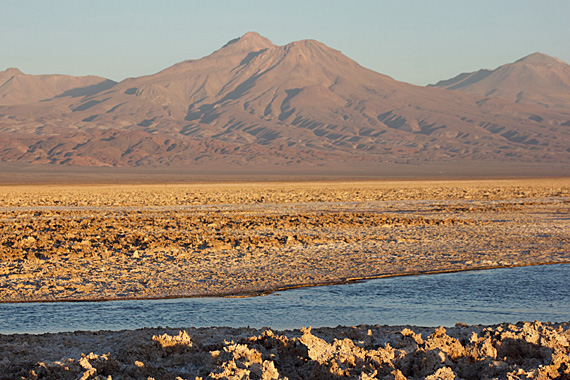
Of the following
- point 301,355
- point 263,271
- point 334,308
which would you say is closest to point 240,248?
point 263,271

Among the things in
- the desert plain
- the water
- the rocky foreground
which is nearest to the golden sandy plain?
the desert plain

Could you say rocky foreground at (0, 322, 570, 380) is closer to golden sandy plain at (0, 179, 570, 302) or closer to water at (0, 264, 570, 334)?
water at (0, 264, 570, 334)

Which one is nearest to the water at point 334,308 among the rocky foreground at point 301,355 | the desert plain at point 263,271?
the desert plain at point 263,271

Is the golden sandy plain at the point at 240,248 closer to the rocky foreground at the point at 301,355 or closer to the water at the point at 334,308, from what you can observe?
the water at the point at 334,308

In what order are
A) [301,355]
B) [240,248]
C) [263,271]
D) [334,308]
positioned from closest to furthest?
[301,355], [334,308], [263,271], [240,248]

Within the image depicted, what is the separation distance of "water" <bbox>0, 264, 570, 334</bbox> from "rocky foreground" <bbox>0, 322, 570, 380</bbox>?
1.53 meters

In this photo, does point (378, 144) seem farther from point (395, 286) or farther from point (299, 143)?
point (395, 286)

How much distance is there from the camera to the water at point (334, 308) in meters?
9.37

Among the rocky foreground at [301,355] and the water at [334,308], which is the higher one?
the rocky foreground at [301,355]

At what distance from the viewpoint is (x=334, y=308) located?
10273 millimetres

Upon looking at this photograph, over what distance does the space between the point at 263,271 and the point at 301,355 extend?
21.9 ft

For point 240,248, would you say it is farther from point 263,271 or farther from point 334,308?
point 334,308

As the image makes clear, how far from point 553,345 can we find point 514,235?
13476 millimetres

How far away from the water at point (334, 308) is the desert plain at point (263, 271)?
762mm
